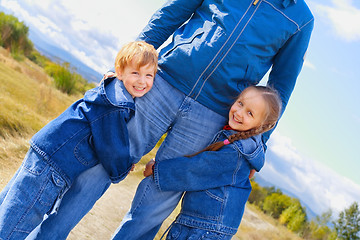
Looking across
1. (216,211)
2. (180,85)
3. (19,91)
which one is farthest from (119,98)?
(19,91)

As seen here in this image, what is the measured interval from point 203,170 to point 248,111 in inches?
18.3

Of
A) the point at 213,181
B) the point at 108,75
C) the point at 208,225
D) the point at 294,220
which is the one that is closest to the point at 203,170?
the point at 213,181

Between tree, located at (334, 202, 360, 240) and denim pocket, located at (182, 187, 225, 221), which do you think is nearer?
denim pocket, located at (182, 187, 225, 221)

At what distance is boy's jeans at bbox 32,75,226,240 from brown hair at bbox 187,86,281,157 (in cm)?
13

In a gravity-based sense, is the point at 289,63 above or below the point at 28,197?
above

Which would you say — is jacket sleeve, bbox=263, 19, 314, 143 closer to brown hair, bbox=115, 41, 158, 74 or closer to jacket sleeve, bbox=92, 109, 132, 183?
brown hair, bbox=115, 41, 158, 74

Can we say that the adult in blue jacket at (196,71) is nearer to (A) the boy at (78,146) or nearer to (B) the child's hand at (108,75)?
(A) the boy at (78,146)

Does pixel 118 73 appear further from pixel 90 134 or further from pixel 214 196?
pixel 214 196

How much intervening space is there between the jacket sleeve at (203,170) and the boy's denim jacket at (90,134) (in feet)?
1.04

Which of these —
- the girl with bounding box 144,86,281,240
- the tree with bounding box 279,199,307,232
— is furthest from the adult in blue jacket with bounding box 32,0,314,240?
the tree with bounding box 279,199,307,232

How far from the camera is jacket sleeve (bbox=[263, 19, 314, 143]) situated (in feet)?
7.79

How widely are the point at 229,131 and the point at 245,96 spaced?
24 centimetres

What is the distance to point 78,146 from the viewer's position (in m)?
2.07

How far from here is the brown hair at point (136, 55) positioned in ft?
6.99
